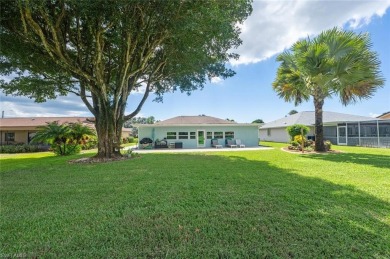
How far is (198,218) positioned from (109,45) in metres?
11.9

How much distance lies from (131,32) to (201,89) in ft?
27.4

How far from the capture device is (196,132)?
76.7ft

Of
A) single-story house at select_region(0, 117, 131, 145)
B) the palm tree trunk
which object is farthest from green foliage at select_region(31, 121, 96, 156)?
the palm tree trunk

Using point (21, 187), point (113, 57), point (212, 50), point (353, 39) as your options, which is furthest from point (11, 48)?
point (353, 39)

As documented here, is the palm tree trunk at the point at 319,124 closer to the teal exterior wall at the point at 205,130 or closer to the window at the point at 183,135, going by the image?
the teal exterior wall at the point at 205,130

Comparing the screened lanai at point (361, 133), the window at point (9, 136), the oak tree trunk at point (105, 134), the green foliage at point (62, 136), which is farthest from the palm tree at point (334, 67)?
the window at point (9, 136)

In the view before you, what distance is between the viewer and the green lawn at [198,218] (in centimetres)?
278

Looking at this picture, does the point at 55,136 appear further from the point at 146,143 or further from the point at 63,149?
the point at 146,143

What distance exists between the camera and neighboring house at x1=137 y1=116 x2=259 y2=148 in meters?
22.7

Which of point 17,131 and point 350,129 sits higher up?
point 350,129

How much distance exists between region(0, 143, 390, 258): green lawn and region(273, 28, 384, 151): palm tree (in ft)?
A: 27.3

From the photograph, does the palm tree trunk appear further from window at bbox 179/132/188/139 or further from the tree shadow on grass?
window at bbox 179/132/188/139

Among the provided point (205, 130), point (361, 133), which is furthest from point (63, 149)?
point (361, 133)

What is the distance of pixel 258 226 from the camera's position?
3371 mm
